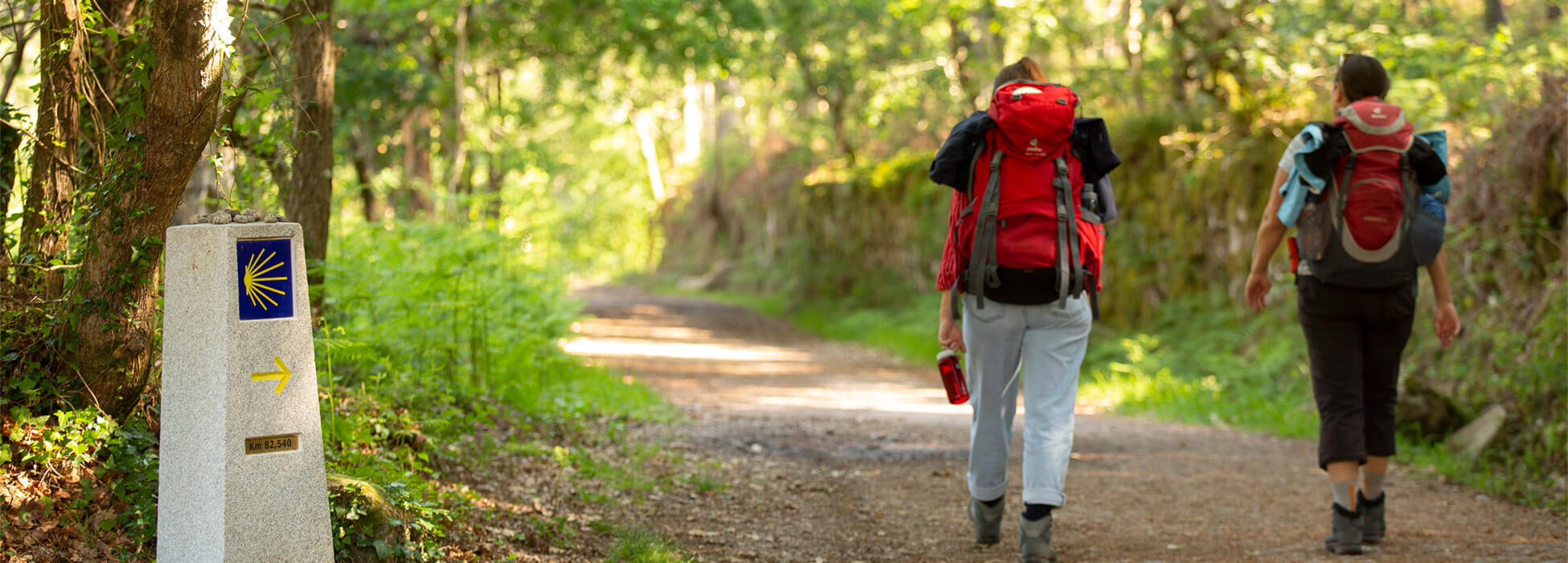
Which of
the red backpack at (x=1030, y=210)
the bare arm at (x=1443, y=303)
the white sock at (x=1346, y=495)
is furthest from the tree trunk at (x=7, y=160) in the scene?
the bare arm at (x=1443, y=303)

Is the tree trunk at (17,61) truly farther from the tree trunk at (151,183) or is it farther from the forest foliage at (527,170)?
the tree trunk at (151,183)

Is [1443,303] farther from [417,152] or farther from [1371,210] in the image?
[417,152]

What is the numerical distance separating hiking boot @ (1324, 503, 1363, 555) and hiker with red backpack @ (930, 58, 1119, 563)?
3.95 feet

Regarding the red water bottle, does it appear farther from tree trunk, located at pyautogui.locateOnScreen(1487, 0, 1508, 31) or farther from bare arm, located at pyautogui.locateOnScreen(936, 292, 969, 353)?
tree trunk, located at pyautogui.locateOnScreen(1487, 0, 1508, 31)

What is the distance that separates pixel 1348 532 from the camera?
466 cm

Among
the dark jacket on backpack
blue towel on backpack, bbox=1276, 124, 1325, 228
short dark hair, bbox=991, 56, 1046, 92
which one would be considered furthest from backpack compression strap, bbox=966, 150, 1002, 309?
blue towel on backpack, bbox=1276, 124, 1325, 228

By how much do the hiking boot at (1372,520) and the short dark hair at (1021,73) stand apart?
2.22m

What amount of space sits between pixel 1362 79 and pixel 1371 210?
580 mm

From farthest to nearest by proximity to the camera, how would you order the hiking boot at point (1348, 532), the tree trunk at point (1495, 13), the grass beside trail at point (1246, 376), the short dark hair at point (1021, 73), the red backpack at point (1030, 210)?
1. the tree trunk at point (1495, 13)
2. the grass beside trail at point (1246, 376)
3. the hiking boot at point (1348, 532)
4. the short dark hair at point (1021, 73)
5. the red backpack at point (1030, 210)

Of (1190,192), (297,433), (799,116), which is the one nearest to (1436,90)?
(1190,192)

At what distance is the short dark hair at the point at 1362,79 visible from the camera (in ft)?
15.7

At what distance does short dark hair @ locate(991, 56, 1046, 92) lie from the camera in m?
4.53

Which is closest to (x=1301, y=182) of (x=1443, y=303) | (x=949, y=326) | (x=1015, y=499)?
(x=1443, y=303)

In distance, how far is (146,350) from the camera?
12.3ft
